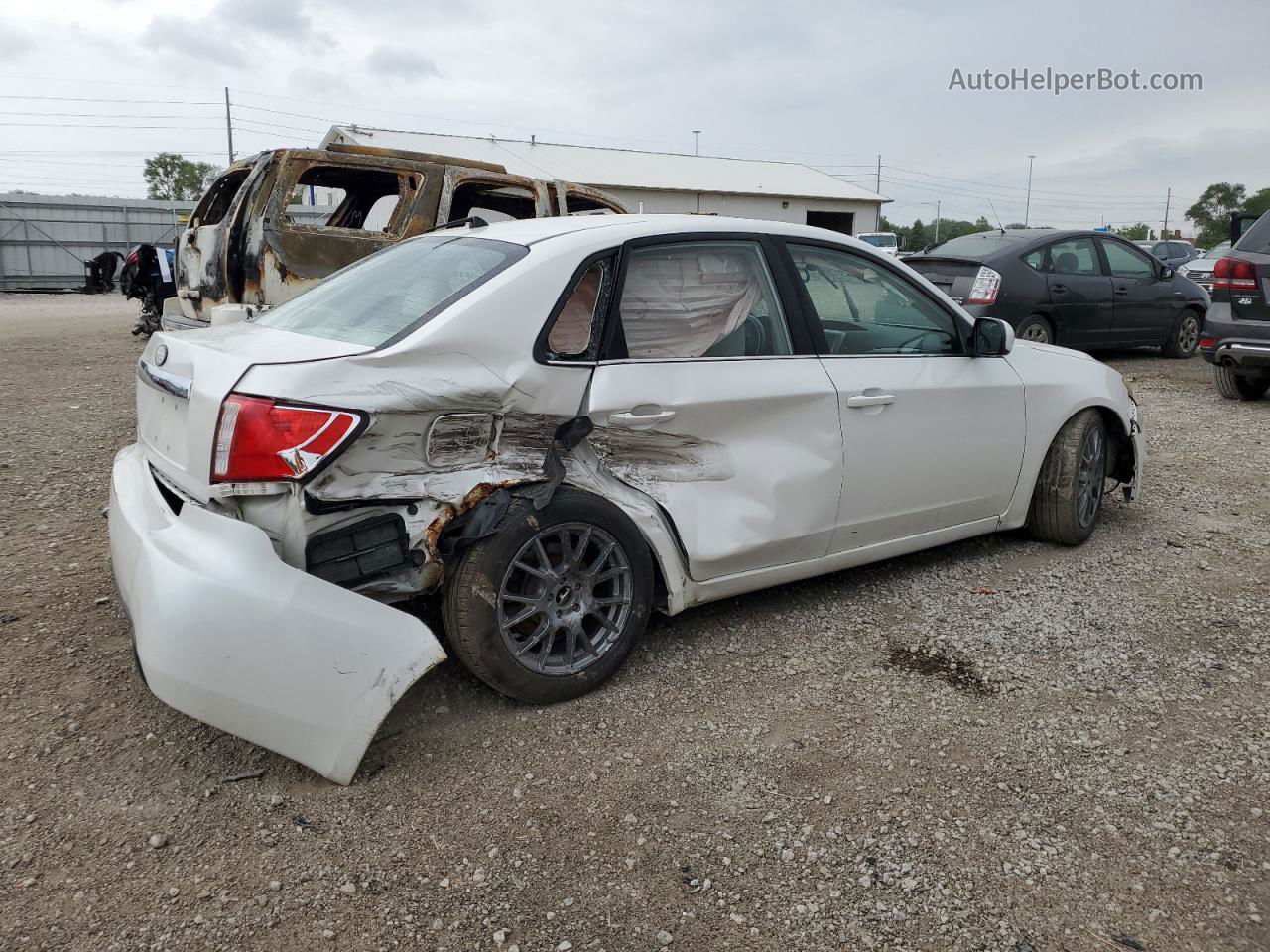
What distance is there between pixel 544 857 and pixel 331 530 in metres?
1.06

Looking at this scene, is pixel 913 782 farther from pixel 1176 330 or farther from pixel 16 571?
pixel 1176 330

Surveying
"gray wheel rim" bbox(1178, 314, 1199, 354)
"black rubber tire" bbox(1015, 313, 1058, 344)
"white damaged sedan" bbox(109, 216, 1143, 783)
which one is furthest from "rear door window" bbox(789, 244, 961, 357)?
"gray wheel rim" bbox(1178, 314, 1199, 354)

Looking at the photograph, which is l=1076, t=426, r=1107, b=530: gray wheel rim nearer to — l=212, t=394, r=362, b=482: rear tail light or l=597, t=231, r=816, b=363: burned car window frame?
l=597, t=231, r=816, b=363: burned car window frame

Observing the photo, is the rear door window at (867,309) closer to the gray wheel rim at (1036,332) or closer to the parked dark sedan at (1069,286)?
the parked dark sedan at (1069,286)

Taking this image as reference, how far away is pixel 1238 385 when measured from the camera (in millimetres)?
9055

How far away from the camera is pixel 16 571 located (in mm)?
4191

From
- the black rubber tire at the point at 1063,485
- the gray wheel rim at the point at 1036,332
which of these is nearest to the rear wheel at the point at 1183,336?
the gray wheel rim at the point at 1036,332

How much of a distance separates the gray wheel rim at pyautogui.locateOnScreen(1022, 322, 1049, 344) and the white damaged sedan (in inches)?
239

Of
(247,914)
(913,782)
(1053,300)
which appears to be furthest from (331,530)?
(1053,300)

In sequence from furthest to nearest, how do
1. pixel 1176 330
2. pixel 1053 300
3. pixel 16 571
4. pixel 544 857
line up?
pixel 1176 330, pixel 1053 300, pixel 16 571, pixel 544 857

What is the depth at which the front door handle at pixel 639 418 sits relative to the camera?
Result: 3.22 meters

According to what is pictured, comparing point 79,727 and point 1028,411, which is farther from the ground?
point 1028,411

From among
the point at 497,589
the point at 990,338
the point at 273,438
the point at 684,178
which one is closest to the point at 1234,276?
the point at 990,338

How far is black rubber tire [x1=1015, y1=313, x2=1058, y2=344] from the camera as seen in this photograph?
9805 millimetres
